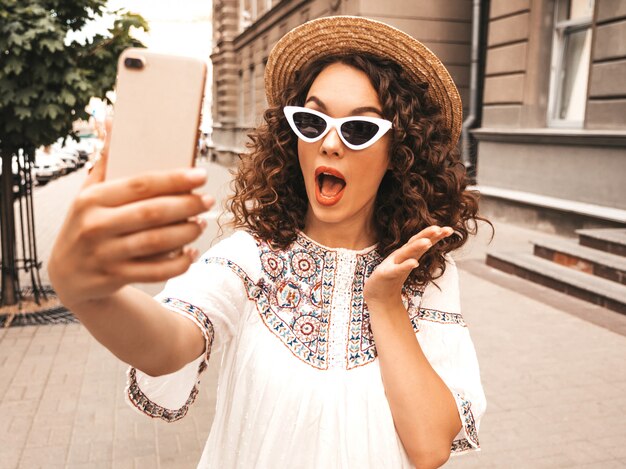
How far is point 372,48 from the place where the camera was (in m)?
1.73

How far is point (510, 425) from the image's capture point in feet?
12.6

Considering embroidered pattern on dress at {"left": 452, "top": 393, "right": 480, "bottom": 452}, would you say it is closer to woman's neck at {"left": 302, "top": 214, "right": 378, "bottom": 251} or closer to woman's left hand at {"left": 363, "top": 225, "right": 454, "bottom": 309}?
woman's left hand at {"left": 363, "top": 225, "right": 454, "bottom": 309}

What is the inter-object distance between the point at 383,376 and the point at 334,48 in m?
0.94

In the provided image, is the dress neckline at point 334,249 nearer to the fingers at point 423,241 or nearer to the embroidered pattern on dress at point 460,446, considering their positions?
the fingers at point 423,241

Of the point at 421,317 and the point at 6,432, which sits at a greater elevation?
the point at 421,317

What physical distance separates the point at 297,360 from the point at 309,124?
63 cm

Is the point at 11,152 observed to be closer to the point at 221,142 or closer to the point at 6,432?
the point at 6,432

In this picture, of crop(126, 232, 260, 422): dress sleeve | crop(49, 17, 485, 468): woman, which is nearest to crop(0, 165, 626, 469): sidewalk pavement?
crop(49, 17, 485, 468): woman

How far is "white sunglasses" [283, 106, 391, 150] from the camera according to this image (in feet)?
5.16

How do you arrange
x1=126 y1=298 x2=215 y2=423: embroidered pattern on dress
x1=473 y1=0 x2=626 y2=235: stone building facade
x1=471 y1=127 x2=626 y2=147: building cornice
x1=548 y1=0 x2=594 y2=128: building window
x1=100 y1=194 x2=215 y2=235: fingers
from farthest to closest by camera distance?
x1=548 y1=0 x2=594 y2=128: building window < x1=473 y1=0 x2=626 y2=235: stone building facade < x1=471 y1=127 x2=626 y2=147: building cornice < x1=126 y1=298 x2=215 y2=423: embroidered pattern on dress < x1=100 y1=194 x2=215 y2=235: fingers

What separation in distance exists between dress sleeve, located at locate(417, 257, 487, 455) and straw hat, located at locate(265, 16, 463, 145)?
21.3 inches

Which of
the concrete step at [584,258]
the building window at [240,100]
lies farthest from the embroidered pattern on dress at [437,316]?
the building window at [240,100]

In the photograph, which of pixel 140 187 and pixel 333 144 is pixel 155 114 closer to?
pixel 140 187

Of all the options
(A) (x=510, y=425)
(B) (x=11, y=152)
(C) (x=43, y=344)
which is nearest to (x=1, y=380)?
(C) (x=43, y=344)
